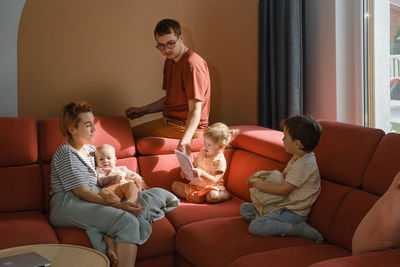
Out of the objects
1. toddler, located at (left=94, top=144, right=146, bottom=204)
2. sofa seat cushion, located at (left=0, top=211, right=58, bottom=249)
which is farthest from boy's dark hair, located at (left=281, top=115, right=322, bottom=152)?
sofa seat cushion, located at (left=0, top=211, right=58, bottom=249)

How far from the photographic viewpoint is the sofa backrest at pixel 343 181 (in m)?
2.24

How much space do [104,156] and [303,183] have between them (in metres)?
1.20

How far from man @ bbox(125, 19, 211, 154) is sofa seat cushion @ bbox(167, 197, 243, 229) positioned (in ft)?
1.28

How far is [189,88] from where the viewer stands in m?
Answer: 3.08

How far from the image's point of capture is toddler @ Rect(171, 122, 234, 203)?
9.57 ft

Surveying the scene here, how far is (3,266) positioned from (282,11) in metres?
2.64

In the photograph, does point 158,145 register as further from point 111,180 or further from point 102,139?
point 111,180

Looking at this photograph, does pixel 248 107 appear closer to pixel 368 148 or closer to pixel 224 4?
pixel 224 4

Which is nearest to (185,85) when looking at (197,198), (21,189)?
(197,198)

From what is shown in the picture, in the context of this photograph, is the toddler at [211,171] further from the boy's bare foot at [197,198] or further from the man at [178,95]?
the man at [178,95]

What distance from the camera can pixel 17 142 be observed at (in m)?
2.83

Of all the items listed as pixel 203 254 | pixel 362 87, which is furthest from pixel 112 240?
pixel 362 87

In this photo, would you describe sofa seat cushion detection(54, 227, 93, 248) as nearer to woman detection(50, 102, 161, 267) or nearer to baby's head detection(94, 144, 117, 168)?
woman detection(50, 102, 161, 267)

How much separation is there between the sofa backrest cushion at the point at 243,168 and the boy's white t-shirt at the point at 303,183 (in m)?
0.35
